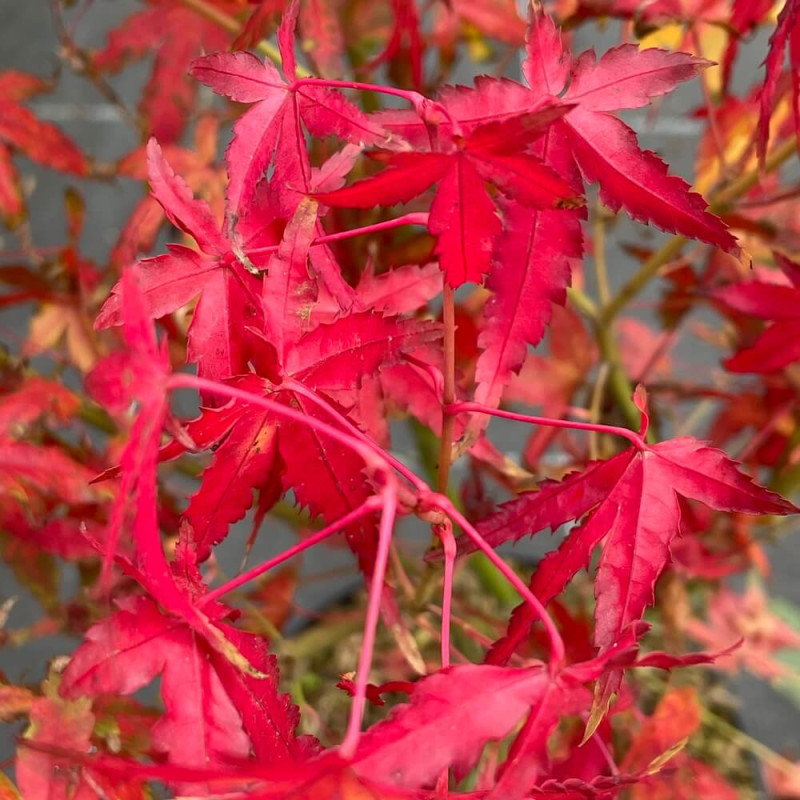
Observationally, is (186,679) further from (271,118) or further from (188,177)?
(188,177)

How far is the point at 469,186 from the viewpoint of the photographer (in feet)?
0.89

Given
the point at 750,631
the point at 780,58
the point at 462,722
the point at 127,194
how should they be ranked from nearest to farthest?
the point at 462,722 → the point at 780,58 → the point at 750,631 → the point at 127,194

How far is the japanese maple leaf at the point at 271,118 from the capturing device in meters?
0.33

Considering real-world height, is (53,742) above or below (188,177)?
below

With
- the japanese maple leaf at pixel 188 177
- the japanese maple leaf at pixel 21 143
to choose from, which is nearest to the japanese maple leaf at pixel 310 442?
the japanese maple leaf at pixel 188 177

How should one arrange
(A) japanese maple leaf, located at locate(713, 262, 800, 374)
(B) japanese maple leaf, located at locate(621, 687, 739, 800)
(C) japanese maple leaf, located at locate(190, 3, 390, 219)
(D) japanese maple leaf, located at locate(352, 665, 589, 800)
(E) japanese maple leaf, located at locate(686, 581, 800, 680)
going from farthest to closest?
(E) japanese maple leaf, located at locate(686, 581, 800, 680) → (B) japanese maple leaf, located at locate(621, 687, 739, 800) → (A) japanese maple leaf, located at locate(713, 262, 800, 374) → (C) japanese maple leaf, located at locate(190, 3, 390, 219) → (D) japanese maple leaf, located at locate(352, 665, 589, 800)

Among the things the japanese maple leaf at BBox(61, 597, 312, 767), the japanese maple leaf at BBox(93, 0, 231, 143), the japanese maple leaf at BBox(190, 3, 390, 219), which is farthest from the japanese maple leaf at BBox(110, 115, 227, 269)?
the japanese maple leaf at BBox(61, 597, 312, 767)

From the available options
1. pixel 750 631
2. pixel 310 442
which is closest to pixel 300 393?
pixel 310 442

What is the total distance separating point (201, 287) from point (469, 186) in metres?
0.12

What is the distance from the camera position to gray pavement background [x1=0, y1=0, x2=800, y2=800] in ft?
3.42

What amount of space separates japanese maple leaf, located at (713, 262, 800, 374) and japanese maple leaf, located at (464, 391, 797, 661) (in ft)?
0.46

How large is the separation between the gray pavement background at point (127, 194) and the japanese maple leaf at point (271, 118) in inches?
29.4

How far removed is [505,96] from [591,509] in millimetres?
163

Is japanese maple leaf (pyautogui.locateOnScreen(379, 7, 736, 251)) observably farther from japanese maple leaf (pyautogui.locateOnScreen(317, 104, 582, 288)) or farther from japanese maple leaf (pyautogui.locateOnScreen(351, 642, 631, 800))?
japanese maple leaf (pyautogui.locateOnScreen(351, 642, 631, 800))
